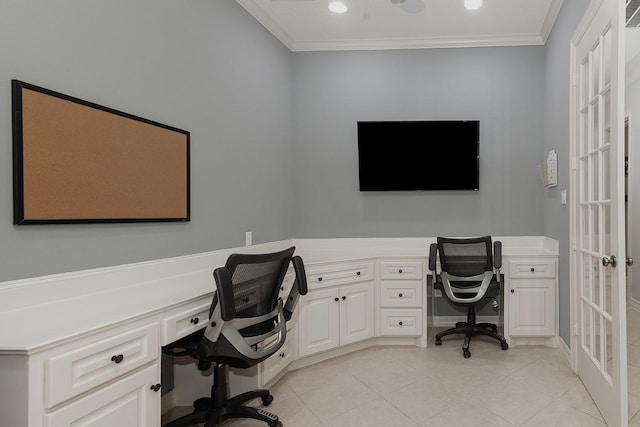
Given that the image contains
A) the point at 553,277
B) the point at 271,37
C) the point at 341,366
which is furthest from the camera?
the point at 271,37

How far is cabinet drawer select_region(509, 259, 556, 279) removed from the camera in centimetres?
313

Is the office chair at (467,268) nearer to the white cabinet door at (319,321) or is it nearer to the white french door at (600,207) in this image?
the white french door at (600,207)

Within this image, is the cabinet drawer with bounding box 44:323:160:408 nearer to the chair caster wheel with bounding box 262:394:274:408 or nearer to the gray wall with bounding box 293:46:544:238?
the chair caster wheel with bounding box 262:394:274:408

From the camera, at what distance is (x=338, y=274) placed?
9.90 feet

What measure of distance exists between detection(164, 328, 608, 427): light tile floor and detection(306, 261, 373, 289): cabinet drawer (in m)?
0.66

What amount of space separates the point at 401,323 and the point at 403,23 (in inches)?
110

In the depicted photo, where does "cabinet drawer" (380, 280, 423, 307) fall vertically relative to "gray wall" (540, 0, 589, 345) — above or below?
below

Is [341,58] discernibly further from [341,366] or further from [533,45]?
[341,366]

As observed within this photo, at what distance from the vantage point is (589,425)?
2.01 m

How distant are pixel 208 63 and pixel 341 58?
168cm

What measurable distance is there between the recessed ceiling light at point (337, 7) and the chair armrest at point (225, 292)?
257 cm

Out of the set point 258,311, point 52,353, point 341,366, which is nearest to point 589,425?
point 341,366

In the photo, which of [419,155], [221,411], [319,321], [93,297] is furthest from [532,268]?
[93,297]

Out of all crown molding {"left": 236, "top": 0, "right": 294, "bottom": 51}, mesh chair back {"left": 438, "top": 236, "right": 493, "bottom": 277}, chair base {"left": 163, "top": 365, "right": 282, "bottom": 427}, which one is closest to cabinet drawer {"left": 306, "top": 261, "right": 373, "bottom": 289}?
mesh chair back {"left": 438, "top": 236, "right": 493, "bottom": 277}
